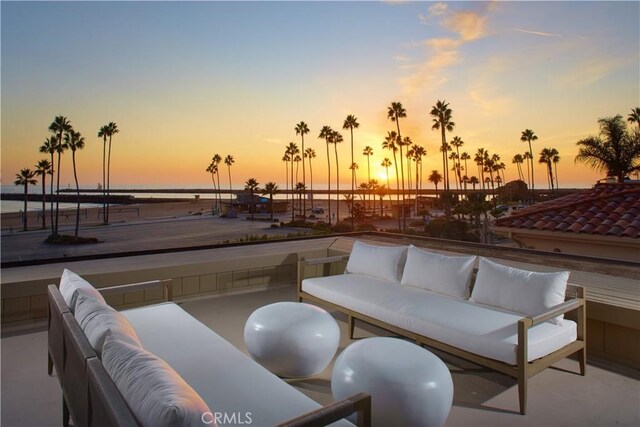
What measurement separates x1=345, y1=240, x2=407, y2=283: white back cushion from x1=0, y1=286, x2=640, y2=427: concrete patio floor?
→ 0.96 metres

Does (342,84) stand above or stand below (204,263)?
above

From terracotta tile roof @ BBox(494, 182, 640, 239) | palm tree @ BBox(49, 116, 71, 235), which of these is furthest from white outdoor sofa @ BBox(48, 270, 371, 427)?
palm tree @ BBox(49, 116, 71, 235)

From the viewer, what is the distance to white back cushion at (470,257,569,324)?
2.73m

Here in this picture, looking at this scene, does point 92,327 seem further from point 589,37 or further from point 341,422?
point 589,37

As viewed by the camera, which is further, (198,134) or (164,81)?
(198,134)

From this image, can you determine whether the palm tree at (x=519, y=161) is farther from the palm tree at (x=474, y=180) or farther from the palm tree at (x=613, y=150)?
the palm tree at (x=613, y=150)

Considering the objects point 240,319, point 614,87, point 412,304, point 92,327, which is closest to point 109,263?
point 240,319

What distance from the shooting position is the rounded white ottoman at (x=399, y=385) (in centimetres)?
194

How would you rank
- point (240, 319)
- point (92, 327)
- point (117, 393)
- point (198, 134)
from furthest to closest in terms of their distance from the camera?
point (198, 134)
point (240, 319)
point (92, 327)
point (117, 393)

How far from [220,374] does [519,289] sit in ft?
7.11

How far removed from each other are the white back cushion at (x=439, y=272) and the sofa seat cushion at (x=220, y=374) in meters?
1.96

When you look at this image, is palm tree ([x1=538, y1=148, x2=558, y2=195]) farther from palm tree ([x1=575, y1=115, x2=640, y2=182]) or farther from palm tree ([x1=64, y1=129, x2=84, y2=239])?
palm tree ([x1=64, y1=129, x2=84, y2=239])

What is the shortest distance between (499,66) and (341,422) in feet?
27.8

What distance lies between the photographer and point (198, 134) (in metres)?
15.7
